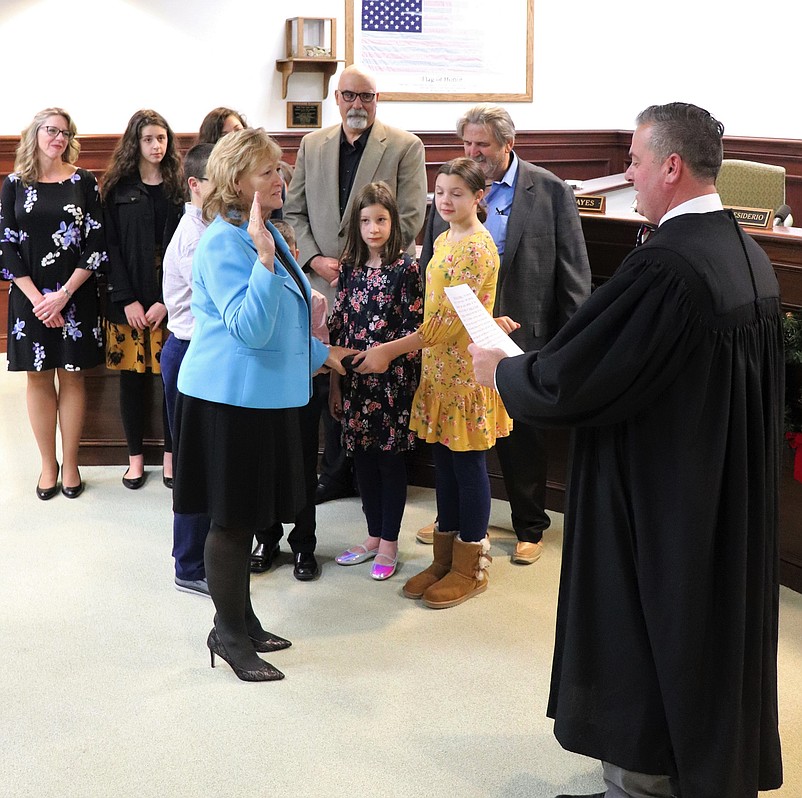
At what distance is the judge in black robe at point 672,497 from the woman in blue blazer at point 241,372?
0.74 m

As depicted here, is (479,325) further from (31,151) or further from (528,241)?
(31,151)

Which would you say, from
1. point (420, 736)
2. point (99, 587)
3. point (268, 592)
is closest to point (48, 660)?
point (99, 587)

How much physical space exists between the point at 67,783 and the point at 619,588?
53.6 inches

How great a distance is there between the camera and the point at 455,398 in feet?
10.5

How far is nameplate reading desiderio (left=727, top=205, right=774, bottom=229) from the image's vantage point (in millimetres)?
3414

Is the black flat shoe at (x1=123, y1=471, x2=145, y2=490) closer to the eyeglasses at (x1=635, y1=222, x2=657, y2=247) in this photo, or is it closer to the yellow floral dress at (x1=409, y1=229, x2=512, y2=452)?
the yellow floral dress at (x1=409, y1=229, x2=512, y2=452)

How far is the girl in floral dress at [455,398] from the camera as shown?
3080 millimetres

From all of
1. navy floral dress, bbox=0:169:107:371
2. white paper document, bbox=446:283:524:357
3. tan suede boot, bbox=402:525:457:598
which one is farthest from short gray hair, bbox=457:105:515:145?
navy floral dress, bbox=0:169:107:371

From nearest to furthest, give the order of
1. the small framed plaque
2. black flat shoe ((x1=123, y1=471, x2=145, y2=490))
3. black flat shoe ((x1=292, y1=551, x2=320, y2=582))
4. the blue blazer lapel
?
the blue blazer lapel < black flat shoe ((x1=292, y1=551, x2=320, y2=582)) < black flat shoe ((x1=123, y1=471, x2=145, y2=490)) < the small framed plaque

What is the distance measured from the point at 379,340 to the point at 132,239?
139 centimetres

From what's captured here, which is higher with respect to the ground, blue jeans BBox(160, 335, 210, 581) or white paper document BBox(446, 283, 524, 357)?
white paper document BBox(446, 283, 524, 357)

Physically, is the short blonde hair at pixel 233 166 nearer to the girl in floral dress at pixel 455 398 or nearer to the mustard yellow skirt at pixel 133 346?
the girl in floral dress at pixel 455 398

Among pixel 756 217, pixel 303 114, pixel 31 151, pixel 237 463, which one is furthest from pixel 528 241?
pixel 303 114

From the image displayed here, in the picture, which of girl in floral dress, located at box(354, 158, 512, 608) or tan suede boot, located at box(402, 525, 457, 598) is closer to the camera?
girl in floral dress, located at box(354, 158, 512, 608)
